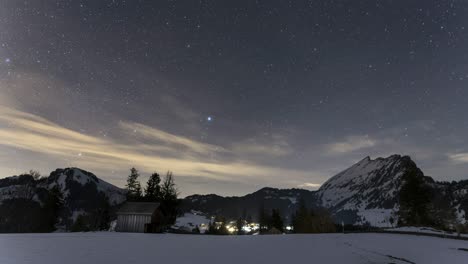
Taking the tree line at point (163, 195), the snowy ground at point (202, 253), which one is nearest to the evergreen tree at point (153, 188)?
the tree line at point (163, 195)

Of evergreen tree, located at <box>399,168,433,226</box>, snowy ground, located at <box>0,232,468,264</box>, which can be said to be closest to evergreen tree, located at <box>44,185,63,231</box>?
snowy ground, located at <box>0,232,468,264</box>

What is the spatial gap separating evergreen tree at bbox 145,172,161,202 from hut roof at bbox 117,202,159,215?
23.1 metres

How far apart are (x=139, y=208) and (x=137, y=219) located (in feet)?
6.37

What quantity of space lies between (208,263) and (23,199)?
9636cm

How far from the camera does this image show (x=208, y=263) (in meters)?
13.7

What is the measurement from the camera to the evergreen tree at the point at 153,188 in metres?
76.2

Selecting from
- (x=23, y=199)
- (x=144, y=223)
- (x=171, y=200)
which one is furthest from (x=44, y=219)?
(x=144, y=223)

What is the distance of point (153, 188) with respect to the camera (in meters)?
78.4

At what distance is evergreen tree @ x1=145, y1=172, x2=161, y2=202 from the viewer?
76.2m

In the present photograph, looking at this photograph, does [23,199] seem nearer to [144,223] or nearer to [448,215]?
[144,223]

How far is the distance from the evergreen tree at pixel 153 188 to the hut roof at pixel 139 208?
2306 centimetres

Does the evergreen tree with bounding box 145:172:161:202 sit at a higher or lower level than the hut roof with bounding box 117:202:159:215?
higher

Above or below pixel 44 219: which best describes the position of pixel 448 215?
above

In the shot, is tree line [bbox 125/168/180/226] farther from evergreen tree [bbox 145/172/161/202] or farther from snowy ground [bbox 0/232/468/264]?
snowy ground [bbox 0/232/468/264]
